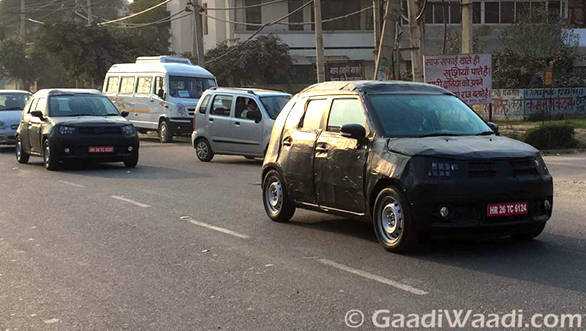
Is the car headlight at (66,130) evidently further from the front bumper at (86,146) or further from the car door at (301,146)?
the car door at (301,146)

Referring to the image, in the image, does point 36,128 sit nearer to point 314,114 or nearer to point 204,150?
point 204,150

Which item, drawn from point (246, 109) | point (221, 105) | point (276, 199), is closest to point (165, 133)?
point (221, 105)

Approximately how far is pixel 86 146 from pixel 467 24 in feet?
39.0

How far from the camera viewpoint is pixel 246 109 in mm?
17672

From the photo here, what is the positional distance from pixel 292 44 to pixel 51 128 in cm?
3670

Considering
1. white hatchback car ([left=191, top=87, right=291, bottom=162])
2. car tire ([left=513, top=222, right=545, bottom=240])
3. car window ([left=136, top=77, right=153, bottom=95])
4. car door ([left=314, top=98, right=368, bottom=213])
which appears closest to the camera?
car tire ([left=513, top=222, right=545, bottom=240])

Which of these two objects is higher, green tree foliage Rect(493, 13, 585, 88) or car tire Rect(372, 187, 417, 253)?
green tree foliage Rect(493, 13, 585, 88)

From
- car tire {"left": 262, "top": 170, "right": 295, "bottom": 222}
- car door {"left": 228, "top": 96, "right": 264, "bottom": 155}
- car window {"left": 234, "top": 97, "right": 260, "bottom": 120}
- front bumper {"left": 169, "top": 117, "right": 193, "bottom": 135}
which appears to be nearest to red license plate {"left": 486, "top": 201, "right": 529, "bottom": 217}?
car tire {"left": 262, "top": 170, "right": 295, "bottom": 222}

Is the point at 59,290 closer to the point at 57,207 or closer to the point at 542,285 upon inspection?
the point at 542,285

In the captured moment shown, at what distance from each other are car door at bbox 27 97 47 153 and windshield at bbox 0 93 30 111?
5690 mm

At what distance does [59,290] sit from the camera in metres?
6.30

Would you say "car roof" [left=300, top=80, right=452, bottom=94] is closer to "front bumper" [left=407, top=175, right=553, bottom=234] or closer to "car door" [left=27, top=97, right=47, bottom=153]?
"front bumper" [left=407, top=175, right=553, bottom=234]

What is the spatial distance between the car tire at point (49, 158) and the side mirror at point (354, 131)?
9869 millimetres

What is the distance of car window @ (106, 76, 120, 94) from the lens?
90.3 ft
